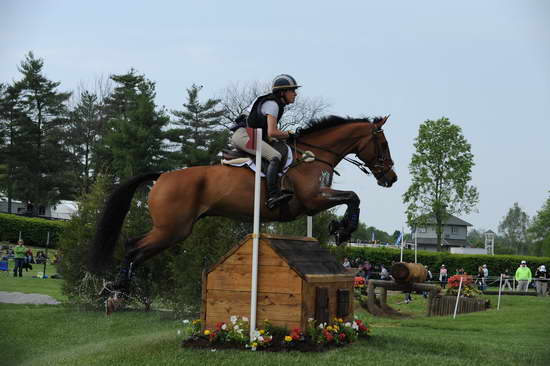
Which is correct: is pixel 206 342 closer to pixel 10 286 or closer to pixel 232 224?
pixel 232 224

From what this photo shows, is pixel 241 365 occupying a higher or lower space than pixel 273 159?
lower

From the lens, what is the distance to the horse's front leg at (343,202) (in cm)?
620

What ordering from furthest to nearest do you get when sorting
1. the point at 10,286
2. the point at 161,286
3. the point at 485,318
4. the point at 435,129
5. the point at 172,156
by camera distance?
1. the point at 435,129
2. the point at 172,156
3. the point at 10,286
4. the point at 485,318
5. the point at 161,286

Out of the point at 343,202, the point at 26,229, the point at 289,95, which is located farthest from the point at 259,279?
the point at 26,229

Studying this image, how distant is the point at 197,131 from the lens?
43.5 metres

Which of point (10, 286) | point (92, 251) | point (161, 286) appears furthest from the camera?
point (10, 286)

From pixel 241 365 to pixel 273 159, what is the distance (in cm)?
202

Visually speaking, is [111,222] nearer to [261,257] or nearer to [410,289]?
[261,257]

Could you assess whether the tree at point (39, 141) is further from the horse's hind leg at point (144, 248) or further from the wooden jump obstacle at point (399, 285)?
the horse's hind leg at point (144, 248)

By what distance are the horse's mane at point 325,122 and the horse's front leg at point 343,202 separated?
0.88 meters

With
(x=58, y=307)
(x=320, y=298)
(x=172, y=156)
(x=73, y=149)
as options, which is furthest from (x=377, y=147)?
(x=73, y=149)

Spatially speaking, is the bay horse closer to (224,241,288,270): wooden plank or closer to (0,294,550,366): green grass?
(224,241,288,270): wooden plank

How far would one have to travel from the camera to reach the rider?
612 cm

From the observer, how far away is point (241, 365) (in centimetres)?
532
